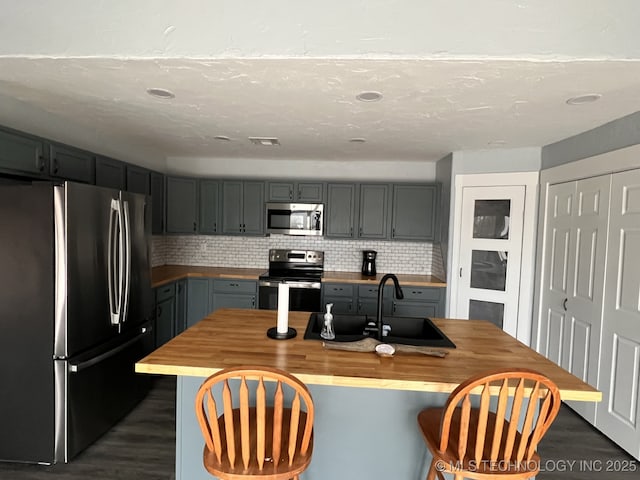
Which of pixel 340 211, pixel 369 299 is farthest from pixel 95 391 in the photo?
pixel 340 211

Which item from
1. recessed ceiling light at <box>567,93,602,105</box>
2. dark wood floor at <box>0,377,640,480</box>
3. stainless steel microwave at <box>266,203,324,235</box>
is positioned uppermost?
recessed ceiling light at <box>567,93,602,105</box>

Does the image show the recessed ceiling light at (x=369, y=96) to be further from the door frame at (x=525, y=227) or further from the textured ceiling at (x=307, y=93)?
the door frame at (x=525, y=227)

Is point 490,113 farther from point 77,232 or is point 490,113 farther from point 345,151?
point 77,232

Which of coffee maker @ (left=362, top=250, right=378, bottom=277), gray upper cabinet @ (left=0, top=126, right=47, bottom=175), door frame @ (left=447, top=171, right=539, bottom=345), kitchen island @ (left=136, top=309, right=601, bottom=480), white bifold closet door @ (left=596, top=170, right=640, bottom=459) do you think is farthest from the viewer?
coffee maker @ (left=362, top=250, right=378, bottom=277)

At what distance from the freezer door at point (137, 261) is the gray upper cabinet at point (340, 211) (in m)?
2.12

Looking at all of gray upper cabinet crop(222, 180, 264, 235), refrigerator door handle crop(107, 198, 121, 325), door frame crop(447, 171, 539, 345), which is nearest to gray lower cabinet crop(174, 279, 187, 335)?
gray upper cabinet crop(222, 180, 264, 235)

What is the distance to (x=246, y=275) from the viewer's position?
430cm

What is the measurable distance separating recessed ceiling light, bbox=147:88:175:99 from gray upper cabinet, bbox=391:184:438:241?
2831mm

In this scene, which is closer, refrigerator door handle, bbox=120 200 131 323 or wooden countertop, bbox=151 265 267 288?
refrigerator door handle, bbox=120 200 131 323

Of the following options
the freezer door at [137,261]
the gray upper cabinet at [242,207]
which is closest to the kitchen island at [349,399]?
the freezer door at [137,261]

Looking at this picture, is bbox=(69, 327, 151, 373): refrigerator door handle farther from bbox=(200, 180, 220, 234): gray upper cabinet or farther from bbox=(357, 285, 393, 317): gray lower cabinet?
Answer: bbox=(357, 285, 393, 317): gray lower cabinet

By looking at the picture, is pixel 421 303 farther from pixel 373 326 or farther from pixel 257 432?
pixel 257 432

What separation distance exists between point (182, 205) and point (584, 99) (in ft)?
13.4

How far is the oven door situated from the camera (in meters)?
4.19
